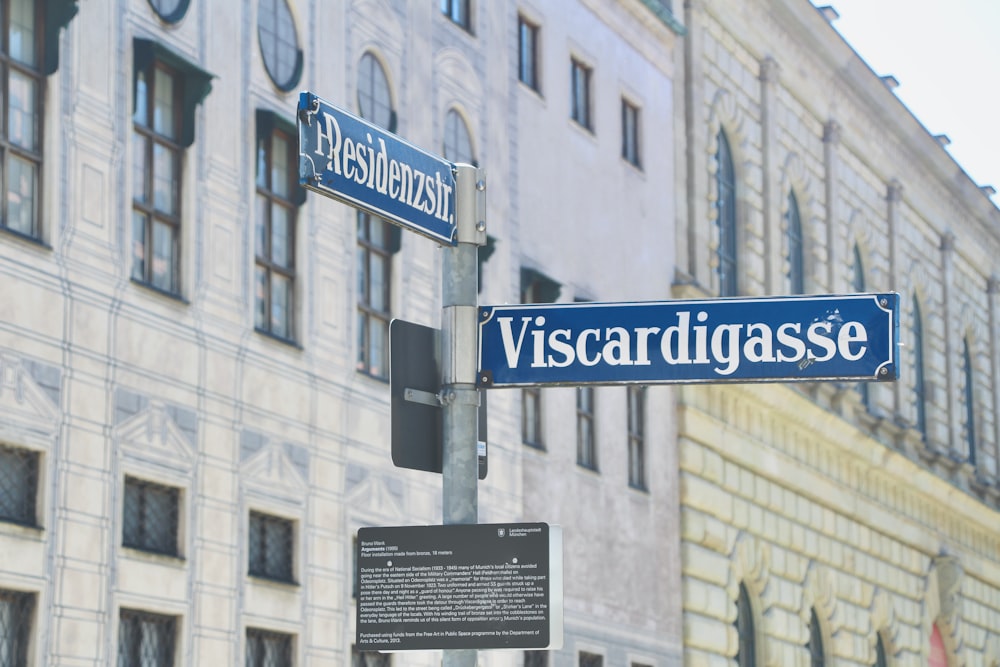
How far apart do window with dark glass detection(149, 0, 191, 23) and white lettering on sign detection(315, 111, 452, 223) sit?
41.1ft

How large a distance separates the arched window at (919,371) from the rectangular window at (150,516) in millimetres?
30136

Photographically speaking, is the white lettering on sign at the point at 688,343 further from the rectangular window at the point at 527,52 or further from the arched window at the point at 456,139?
the rectangular window at the point at 527,52

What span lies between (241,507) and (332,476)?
77.8 inches

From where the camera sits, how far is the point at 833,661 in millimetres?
38469

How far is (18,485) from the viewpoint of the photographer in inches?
695

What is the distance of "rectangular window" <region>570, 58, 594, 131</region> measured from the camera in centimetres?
3077

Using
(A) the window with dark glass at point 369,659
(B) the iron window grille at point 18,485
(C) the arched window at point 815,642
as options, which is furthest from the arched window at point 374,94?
(C) the arched window at point 815,642

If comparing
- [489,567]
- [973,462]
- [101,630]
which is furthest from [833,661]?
[489,567]

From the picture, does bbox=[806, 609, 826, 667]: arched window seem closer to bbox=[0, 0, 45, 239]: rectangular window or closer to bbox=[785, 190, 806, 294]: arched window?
bbox=[785, 190, 806, 294]: arched window

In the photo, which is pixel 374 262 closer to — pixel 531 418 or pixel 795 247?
pixel 531 418

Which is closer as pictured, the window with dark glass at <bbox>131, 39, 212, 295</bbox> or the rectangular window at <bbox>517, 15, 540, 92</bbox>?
the window with dark glass at <bbox>131, 39, 212, 295</bbox>

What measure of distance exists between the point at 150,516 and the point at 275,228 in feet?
13.0

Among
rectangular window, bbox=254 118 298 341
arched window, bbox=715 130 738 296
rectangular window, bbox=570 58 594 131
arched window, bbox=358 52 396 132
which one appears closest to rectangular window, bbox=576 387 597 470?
rectangular window, bbox=570 58 594 131

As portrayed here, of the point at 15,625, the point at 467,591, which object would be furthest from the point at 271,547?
the point at 467,591
